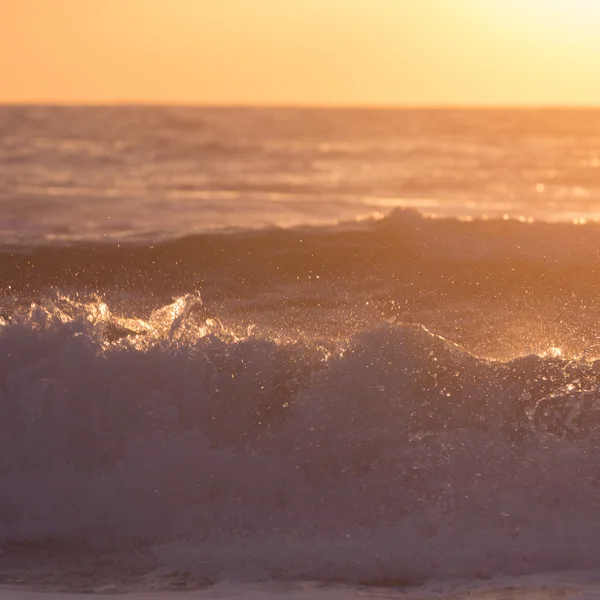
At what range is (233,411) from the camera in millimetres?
6191

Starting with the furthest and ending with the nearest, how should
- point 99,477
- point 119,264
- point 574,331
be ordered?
point 119,264
point 574,331
point 99,477

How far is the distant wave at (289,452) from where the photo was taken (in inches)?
211

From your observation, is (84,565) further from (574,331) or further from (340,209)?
(340,209)

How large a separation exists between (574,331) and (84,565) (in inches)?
172

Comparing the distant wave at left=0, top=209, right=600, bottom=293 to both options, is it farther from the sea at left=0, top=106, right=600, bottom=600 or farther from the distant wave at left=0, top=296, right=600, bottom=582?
the distant wave at left=0, top=296, right=600, bottom=582

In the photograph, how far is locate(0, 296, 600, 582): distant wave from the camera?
5.37 meters

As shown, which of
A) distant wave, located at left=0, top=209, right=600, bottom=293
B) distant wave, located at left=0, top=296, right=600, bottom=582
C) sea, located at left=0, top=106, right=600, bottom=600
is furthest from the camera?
distant wave, located at left=0, top=209, right=600, bottom=293

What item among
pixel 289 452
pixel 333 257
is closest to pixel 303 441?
pixel 289 452

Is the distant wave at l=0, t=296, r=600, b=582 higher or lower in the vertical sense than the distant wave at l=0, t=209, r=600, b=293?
lower

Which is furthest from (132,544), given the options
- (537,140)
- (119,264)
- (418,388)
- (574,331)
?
(537,140)

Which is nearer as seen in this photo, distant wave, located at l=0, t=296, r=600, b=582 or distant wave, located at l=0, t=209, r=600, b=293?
distant wave, located at l=0, t=296, r=600, b=582

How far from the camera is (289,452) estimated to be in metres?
5.93

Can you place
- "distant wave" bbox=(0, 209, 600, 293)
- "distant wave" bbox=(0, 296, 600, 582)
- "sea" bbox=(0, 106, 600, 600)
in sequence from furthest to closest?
"distant wave" bbox=(0, 209, 600, 293) < "distant wave" bbox=(0, 296, 600, 582) < "sea" bbox=(0, 106, 600, 600)

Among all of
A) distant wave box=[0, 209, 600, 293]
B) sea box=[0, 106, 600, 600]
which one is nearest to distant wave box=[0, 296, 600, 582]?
sea box=[0, 106, 600, 600]
